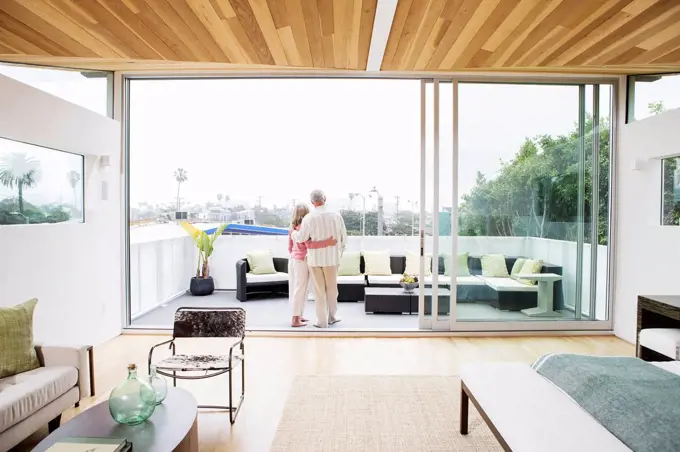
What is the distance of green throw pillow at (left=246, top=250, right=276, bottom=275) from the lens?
277 inches

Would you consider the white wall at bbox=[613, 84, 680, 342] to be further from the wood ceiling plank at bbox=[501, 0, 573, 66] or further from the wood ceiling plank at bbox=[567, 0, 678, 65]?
the wood ceiling plank at bbox=[501, 0, 573, 66]

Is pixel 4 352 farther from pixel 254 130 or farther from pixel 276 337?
pixel 254 130

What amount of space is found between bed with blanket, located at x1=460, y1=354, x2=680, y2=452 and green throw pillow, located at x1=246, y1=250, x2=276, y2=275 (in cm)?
477

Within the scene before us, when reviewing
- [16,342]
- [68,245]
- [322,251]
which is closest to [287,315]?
[322,251]

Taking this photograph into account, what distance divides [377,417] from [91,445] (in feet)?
5.64

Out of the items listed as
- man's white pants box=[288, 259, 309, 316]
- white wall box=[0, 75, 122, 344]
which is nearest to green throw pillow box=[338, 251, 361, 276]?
man's white pants box=[288, 259, 309, 316]

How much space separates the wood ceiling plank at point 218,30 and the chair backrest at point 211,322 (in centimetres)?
196

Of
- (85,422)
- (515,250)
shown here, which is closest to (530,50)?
(515,250)

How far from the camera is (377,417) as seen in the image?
9.70ft

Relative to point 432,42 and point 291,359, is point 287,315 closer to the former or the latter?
point 291,359

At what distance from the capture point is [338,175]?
27.6ft

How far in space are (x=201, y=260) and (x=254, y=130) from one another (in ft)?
8.01

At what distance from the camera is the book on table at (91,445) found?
1.79 meters

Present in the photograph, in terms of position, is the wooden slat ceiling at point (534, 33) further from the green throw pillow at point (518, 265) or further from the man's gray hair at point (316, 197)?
the green throw pillow at point (518, 265)
